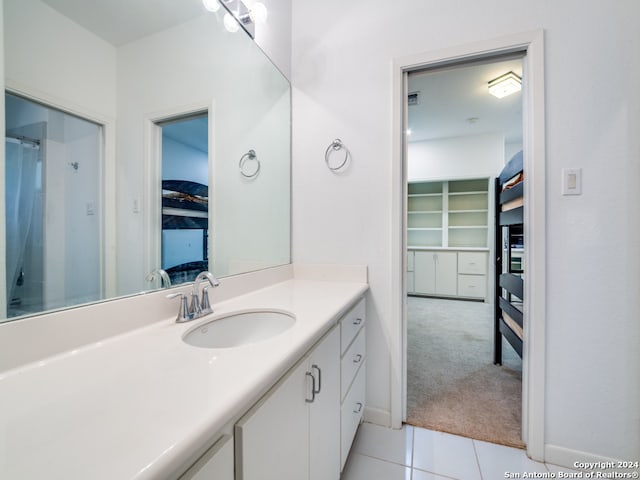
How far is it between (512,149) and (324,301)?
514 centimetres

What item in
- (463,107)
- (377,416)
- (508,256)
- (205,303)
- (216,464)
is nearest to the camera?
(216,464)

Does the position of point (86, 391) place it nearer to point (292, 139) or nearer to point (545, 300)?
point (292, 139)

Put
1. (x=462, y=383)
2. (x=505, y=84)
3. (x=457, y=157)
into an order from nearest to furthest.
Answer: (x=462, y=383) → (x=505, y=84) → (x=457, y=157)

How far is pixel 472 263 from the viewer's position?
414cm

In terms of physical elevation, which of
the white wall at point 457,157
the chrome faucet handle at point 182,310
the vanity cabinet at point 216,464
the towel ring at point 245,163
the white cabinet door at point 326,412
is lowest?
the white cabinet door at point 326,412

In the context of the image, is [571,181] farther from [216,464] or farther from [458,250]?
[458,250]

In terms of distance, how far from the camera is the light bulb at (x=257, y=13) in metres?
1.31

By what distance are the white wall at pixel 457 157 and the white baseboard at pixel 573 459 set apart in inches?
146

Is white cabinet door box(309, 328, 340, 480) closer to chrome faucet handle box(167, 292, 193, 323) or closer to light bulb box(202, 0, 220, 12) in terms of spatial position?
chrome faucet handle box(167, 292, 193, 323)

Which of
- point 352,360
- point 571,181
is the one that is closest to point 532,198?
point 571,181

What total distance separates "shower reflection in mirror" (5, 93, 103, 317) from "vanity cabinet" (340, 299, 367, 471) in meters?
0.86

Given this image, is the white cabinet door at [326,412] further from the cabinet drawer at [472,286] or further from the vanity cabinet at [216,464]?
the cabinet drawer at [472,286]

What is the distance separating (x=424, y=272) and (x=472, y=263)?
0.71 meters

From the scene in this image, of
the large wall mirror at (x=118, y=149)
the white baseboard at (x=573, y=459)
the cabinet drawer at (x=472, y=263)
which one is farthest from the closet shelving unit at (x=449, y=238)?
the large wall mirror at (x=118, y=149)
